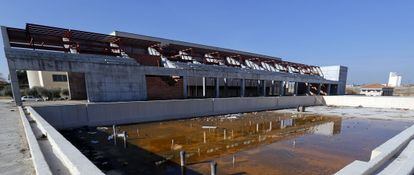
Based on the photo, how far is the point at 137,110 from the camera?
37.9ft

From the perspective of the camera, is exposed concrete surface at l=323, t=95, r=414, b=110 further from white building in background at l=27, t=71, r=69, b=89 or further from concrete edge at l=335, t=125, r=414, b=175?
white building in background at l=27, t=71, r=69, b=89

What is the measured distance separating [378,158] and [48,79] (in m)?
29.3

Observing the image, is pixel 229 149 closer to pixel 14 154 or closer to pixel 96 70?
pixel 14 154

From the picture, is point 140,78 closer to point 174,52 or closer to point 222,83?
point 174,52

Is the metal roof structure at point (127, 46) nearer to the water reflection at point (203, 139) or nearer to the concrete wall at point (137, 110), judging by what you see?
the concrete wall at point (137, 110)

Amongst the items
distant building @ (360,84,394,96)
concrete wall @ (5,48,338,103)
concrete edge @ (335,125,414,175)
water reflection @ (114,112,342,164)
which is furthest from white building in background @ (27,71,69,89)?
distant building @ (360,84,394,96)

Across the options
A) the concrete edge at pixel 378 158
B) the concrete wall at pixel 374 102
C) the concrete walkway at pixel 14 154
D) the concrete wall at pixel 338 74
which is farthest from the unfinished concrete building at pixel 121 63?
the concrete edge at pixel 378 158

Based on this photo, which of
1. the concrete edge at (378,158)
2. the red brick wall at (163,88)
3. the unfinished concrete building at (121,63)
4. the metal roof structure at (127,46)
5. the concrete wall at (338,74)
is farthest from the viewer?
the concrete wall at (338,74)

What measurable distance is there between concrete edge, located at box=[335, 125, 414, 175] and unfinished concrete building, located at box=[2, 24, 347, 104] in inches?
522

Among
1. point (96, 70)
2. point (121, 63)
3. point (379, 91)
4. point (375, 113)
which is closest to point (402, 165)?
point (96, 70)

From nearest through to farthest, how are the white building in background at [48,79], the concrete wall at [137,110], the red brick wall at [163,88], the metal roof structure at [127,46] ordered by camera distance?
the concrete wall at [137,110] → the metal roof structure at [127,46] → the red brick wall at [163,88] → the white building in background at [48,79]

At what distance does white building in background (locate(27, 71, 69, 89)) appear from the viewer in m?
22.4

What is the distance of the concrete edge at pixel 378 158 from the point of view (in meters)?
2.49

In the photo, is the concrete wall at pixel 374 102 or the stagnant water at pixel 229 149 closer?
the stagnant water at pixel 229 149
